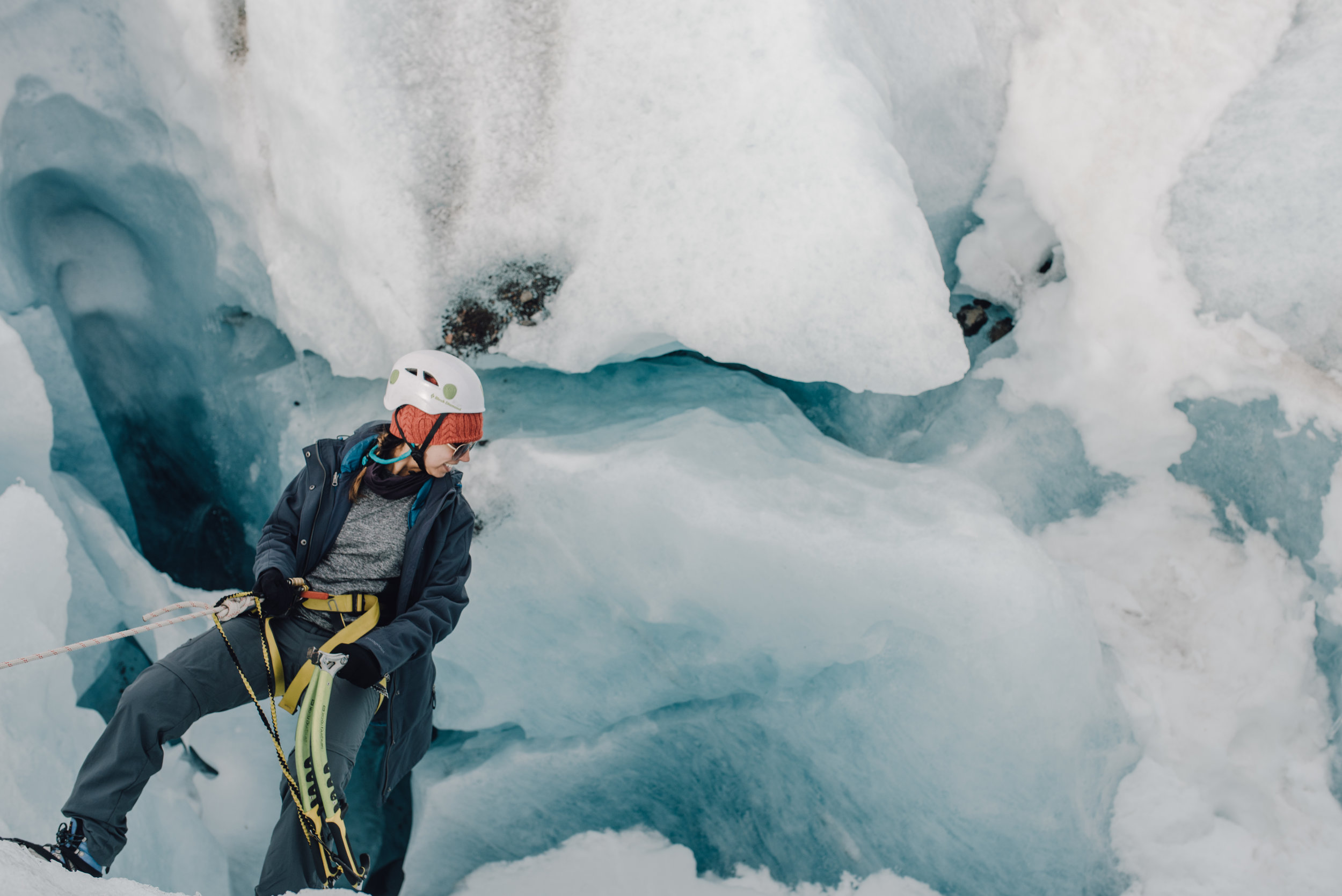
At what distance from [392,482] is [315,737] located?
2.13 feet

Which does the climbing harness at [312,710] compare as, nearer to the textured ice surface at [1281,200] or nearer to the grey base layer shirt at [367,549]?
the grey base layer shirt at [367,549]

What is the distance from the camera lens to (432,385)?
2223mm

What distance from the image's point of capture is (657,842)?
327 centimetres

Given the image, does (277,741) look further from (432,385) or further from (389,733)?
(432,385)

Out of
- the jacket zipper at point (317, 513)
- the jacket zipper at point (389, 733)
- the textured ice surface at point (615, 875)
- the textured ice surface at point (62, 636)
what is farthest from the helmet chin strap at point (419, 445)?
the textured ice surface at point (615, 875)

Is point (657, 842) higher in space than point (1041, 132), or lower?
lower

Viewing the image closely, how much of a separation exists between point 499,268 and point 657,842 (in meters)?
2.22

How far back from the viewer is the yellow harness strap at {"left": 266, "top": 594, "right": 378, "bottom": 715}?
83.0 inches

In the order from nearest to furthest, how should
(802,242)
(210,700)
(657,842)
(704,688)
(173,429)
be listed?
1. (210,700)
2. (802,242)
3. (704,688)
4. (657,842)
5. (173,429)

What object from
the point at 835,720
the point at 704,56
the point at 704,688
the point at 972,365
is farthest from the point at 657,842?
the point at 704,56

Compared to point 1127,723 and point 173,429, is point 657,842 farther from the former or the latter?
point 173,429

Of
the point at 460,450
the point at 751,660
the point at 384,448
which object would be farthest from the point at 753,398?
→ the point at 384,448

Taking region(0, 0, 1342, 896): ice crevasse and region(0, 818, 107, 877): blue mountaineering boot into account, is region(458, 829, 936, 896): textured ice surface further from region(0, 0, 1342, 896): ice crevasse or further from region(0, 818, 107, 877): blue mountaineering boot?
region(0, 818, 107, 877): blue mountaineering boot

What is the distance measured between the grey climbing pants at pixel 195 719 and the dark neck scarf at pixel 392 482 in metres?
0.40
